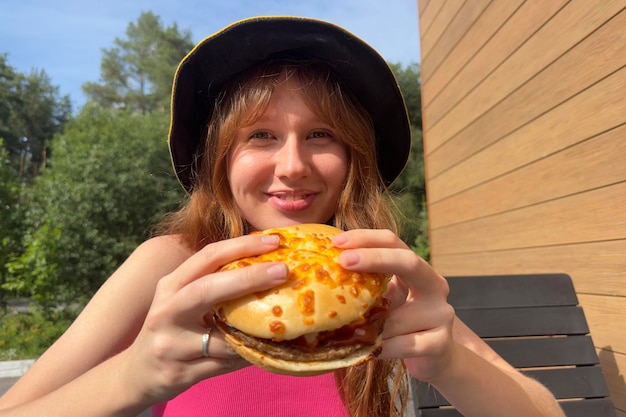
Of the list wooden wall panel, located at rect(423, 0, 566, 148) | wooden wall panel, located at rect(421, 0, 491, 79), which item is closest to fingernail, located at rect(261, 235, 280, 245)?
wooden wall panel, located at rect(423, 0, 566, 148)

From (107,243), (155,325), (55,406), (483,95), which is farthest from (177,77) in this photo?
(107,243)

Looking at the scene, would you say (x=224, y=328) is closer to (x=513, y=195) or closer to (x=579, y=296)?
(x=579, y=296)

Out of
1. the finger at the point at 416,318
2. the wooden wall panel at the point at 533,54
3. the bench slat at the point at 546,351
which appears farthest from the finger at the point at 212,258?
the wooden wall panel at the point at 533,54

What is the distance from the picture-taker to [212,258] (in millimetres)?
1047

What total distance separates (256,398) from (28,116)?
3978 cm

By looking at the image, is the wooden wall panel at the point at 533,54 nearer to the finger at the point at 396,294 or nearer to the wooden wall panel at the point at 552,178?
the wooden wall panel at the point at 552,178

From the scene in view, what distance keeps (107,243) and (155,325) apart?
14.2 meters

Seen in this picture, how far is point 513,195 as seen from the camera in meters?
3.69

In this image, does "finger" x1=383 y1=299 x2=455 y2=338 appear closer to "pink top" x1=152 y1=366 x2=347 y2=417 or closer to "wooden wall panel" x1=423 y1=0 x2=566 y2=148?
"pink top" x1=152 y1=366 x2=347 y2=417

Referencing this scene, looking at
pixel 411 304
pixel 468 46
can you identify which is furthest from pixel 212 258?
pixel 468 46

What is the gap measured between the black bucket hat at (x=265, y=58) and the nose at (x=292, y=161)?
360mm

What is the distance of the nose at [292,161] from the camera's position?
1489 millimetres

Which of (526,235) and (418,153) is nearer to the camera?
(526,235)

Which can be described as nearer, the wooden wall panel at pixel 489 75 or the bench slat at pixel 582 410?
the bench slat at pixel 582 410
